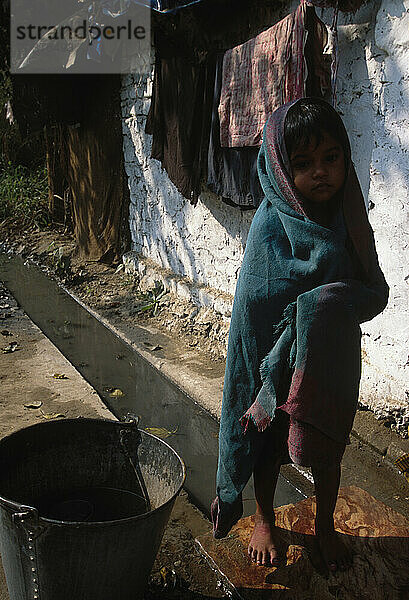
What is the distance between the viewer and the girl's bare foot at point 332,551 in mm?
2145

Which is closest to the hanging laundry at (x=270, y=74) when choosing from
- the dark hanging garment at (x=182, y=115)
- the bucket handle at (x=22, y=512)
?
the dark hanging garment at (x=182, y=115)

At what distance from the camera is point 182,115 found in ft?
16.2

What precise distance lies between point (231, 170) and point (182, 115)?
87 cm

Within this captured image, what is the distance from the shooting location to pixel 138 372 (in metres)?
4.77

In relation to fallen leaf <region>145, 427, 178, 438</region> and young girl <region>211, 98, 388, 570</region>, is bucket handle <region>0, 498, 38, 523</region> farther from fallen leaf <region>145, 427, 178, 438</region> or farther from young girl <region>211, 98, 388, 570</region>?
fallen leaf <region>145, 427, 178, 438</region>

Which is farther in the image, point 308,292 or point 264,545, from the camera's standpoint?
point 264,545

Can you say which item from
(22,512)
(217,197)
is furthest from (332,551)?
(217,197)

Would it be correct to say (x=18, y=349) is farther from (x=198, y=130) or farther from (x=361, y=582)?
(x=361, y=582)

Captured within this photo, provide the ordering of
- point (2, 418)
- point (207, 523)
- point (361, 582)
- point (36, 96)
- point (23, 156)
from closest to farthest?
point (361, 582)
point (207, 523)
point (2, 418)
point (36, 96)
point (23, 156)

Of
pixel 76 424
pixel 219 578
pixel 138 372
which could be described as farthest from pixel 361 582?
pixel 138 372

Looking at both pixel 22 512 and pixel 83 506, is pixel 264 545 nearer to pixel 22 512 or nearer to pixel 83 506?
pixel 83 506

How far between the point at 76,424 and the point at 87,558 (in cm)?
61

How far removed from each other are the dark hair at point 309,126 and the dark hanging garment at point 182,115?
2987mm

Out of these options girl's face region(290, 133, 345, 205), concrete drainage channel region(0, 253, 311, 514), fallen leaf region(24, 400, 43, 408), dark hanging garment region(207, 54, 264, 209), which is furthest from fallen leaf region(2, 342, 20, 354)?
girl's face region(290, 133, 345, 205)
